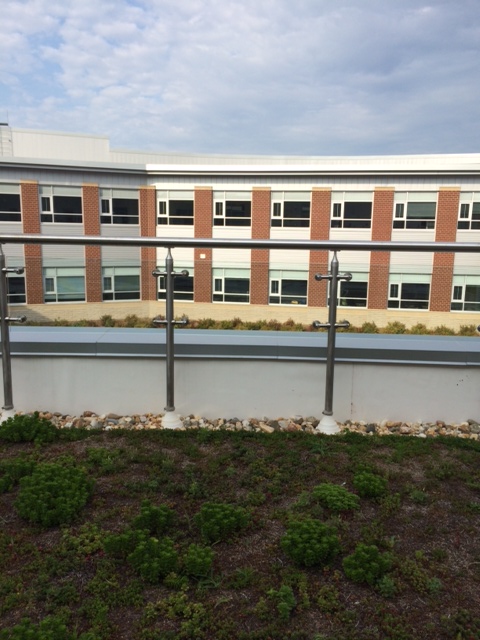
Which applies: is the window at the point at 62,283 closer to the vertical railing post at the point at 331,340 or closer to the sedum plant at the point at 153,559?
the vertical railing post at the point at 331,340

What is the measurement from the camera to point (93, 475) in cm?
297

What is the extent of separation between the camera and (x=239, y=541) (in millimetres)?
2355

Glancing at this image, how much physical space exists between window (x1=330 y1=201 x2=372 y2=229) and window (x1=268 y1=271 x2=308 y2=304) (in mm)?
25013

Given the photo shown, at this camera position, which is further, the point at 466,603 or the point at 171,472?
the point at 171,472

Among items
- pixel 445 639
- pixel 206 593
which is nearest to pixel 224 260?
pixel 206 593

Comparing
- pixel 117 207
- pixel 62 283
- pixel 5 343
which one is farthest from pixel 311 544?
pixel 117 207

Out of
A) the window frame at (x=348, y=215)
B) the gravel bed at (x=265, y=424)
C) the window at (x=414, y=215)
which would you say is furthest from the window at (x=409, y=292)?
the window at (x=414, y=215)

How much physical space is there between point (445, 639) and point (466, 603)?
0.77 ft

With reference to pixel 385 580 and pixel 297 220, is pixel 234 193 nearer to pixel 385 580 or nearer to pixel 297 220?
pixel 297 220

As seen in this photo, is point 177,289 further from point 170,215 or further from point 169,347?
point 170,215

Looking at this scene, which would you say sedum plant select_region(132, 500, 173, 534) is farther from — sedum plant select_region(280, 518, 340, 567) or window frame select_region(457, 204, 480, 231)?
window frame select_region(457, 204, 480, 231)

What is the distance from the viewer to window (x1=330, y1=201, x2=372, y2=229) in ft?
90.8

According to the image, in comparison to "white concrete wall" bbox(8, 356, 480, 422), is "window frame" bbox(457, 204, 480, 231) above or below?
above

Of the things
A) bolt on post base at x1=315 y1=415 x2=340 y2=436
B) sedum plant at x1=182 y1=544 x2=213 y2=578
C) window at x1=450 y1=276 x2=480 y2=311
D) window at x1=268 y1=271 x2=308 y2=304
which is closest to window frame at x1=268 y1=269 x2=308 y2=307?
window at x1=268 y1=271 x2=308 y2=304
